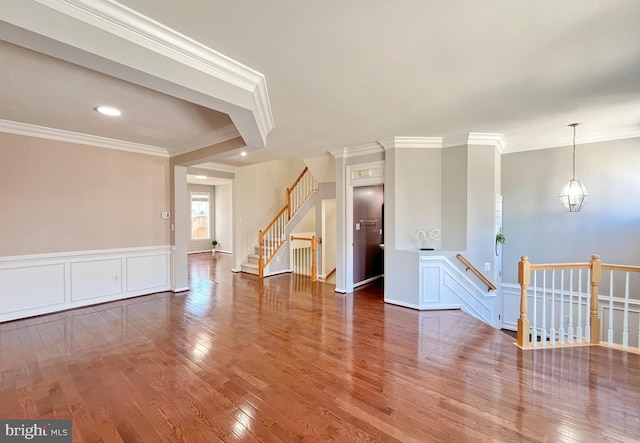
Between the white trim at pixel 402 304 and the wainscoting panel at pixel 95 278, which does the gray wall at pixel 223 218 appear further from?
the white trim at pixel 402 304

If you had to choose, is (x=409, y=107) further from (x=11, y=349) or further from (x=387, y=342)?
(x=11, y=349)

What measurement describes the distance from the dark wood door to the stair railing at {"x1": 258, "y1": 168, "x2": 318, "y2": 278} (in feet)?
5.26

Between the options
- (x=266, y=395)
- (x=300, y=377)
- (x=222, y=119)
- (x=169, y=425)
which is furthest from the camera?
(x=222, y=119)

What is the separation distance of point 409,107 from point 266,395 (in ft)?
11.1

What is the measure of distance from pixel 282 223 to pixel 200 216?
5.32m

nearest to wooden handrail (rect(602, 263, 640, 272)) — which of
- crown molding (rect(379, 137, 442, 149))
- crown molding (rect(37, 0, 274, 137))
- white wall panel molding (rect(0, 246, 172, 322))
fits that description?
crown molding (rect(379, 137, 442, 149))

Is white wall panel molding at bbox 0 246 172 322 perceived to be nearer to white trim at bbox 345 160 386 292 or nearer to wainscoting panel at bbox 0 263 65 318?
wainscoting panel at bbox 0 263 65 318

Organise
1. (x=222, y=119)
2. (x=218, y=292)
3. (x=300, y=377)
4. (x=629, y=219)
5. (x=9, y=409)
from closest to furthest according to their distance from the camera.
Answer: (x=9, y=409) → (x=300, y=377) → (x=222, y=119) → (x=629, y=219) → (x=218, y=292)

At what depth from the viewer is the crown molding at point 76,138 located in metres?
3.67

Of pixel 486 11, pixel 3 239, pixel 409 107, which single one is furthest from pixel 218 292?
pixel 486 11

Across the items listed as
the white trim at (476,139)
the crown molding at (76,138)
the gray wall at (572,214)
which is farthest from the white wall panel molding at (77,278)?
the gray wall at (572,214)

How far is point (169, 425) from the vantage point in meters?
1.89

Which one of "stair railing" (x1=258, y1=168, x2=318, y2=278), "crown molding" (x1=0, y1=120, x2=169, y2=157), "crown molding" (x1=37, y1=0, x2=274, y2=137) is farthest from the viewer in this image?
"stair railing" (x1=258, y1=168, x2=318, y2=278)

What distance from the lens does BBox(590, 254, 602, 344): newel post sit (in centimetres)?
321
